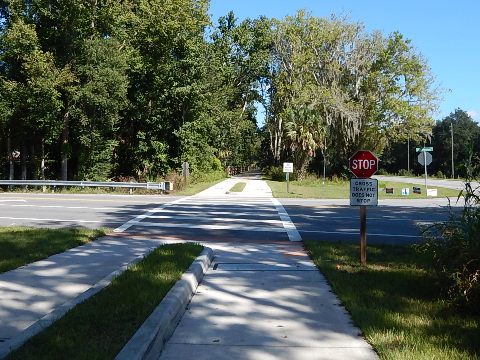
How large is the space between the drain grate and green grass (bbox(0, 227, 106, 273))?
3.31 metres

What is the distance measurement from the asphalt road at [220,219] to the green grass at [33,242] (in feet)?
5.50

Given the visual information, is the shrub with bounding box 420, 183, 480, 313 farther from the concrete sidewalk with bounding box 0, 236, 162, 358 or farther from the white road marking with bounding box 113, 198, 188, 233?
the white road marking with bounding box 113, 198, 188, 233

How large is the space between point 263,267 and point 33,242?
5.02 metres

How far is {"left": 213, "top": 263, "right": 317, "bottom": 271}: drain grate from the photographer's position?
894 cm

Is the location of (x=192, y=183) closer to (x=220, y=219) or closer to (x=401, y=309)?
(x=220, y=219)

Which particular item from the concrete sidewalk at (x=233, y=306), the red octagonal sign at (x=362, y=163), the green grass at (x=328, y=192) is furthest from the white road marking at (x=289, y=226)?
the green grass at (x=328, y=192)

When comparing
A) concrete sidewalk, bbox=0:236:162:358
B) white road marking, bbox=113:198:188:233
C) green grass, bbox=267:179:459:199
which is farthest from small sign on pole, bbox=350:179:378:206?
green grass, bbox=267:179:459:199

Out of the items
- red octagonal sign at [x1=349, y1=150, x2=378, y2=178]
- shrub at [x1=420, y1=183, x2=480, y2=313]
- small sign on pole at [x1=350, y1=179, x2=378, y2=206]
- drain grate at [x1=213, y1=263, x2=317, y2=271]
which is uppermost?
red octagonal sign at [x1=349, y1=150, x2=378, y2=178]

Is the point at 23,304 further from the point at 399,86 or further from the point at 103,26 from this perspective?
the point at 399,86

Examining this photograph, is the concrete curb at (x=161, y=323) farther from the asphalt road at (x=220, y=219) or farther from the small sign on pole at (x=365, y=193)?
the asphalt road at (x=220, y=219)

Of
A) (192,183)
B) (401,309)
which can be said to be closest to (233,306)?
(401,309)

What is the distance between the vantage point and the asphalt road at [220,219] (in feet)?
45.0

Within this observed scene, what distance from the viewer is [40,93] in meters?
32.3

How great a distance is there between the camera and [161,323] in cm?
509
